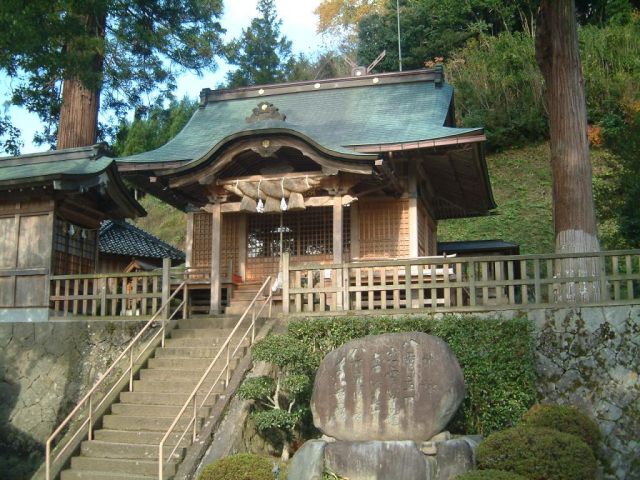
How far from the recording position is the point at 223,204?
15.6 m

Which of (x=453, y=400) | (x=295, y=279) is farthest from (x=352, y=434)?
(x=295, y=279)

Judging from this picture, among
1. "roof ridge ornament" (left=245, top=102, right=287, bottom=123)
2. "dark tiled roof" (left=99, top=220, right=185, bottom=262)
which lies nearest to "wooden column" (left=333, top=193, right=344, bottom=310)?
"roof ridge ornament" (left=245, top=102, right=287, bottom=123)

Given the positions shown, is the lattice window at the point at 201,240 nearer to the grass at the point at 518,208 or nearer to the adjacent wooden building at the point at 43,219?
the adjacent wooden building at the point at 43,219

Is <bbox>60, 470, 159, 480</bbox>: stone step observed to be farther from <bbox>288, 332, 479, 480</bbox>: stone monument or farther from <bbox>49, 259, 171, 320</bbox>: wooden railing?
<bbox>49, 259, 171, 320</bbox>: wooden railing

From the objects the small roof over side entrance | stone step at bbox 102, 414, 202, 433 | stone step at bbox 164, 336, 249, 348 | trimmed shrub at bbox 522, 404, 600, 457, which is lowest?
stone step at bbox 102, 414, 202, 433

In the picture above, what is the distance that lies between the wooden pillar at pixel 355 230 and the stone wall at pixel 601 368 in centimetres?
542

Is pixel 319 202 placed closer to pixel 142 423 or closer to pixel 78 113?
pixel 142 423

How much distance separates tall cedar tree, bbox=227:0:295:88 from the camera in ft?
151

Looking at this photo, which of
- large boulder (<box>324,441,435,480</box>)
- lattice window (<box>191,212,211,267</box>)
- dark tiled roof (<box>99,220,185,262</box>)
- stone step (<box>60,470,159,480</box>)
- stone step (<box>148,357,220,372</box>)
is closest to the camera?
large boulder (<box>324,441,435,480</box>)

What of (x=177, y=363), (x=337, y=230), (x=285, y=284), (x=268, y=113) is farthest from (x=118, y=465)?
(x=268, y=113)

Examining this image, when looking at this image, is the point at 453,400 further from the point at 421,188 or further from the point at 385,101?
the point at 385,101

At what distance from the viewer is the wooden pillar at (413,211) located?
52.6 feet

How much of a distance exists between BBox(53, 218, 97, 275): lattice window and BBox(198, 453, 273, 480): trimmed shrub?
8298 millimetres

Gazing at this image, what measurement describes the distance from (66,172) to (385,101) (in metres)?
8.78
